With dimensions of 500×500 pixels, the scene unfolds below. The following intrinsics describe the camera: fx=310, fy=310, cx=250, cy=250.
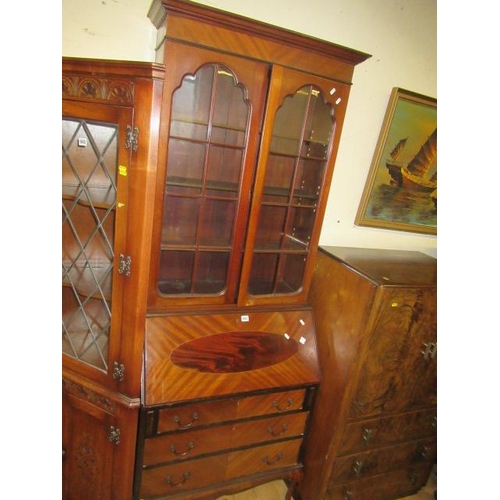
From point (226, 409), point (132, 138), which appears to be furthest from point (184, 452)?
point (132, 138)

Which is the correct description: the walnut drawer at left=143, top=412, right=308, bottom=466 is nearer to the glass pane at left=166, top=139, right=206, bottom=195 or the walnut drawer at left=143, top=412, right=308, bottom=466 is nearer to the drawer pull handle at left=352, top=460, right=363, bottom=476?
the drawer pull handle at left=352, top=460, right=363, bottom=476

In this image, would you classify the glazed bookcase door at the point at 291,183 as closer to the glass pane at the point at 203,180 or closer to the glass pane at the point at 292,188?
the glass pane at the point at 292,188

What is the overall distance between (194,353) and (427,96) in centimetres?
198

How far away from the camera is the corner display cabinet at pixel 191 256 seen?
1.07m

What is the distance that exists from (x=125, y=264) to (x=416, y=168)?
188 cm

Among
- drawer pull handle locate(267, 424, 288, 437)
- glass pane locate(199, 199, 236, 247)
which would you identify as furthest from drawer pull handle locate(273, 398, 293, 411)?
glass pane locate(199, 199, 236, 247)

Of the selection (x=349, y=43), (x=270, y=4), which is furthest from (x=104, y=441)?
(x=349, y=43)

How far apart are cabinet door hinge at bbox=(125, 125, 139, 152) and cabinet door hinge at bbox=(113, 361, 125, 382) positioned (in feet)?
2.63

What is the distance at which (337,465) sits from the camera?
1.58m

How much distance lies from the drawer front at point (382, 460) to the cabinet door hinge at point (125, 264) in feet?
4.63

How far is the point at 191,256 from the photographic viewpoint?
1640 millimetres

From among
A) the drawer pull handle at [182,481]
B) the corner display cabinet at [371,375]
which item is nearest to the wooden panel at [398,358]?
the corner display cabinet at [371,375]

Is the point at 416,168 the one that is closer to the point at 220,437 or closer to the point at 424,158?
the point at 424,158
